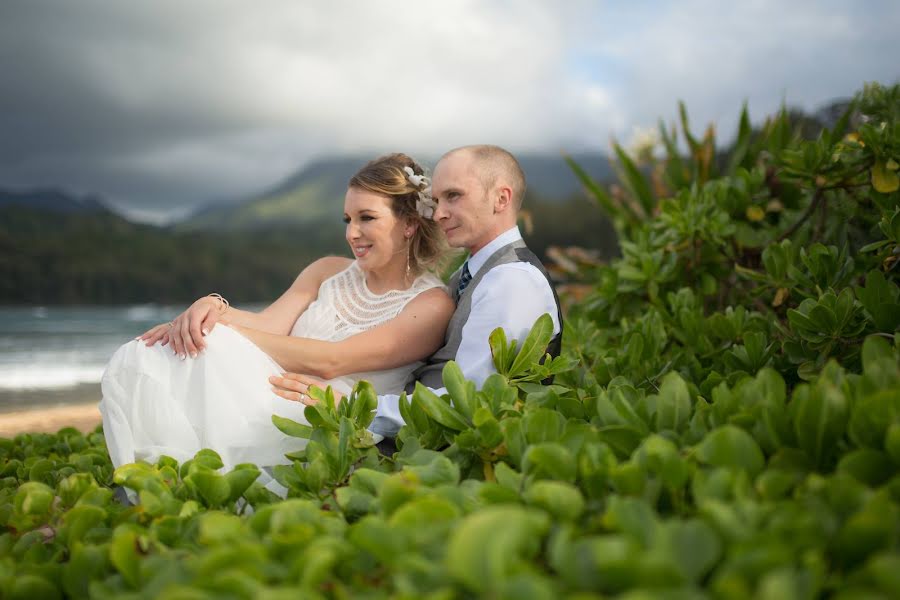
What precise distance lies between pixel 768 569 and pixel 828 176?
94.2 inches

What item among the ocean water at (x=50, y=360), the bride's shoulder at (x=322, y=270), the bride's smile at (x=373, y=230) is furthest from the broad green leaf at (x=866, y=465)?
the ocean water at (x=50, y=360)

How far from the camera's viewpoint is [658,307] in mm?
3090

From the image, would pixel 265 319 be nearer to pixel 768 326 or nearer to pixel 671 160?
pixel 768 326

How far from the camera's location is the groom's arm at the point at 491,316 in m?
2.00

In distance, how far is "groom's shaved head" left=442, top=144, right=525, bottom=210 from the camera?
8.02ft

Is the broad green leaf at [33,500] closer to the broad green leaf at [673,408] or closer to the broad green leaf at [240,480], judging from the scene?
the broad green leaf at [240,480]

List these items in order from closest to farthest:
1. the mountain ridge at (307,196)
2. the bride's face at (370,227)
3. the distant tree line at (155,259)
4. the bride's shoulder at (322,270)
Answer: the bride's face at (370,227) → the bride's shoulder at (322,270) → the distant tree line at (155,259) → the mountain ridge at (307,196)

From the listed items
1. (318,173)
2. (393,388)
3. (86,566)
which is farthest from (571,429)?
(318,173)

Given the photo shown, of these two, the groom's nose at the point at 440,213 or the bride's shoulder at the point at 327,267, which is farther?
the bride's shoulder at the point at 327,267

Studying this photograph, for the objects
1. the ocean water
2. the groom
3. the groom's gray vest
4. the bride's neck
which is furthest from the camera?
the ocean water

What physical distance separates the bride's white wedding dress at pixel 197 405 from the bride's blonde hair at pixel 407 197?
31.6 inches

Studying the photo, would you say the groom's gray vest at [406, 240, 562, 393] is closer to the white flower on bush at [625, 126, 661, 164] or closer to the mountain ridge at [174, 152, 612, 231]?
the white flower on bush at [625, 126, 661, 164]

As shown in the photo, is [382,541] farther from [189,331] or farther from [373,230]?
[373,230]

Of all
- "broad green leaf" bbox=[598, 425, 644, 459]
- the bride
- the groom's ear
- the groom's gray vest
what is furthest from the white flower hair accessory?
"broad green leaf" bbox=[598, 425, 644, 459]
